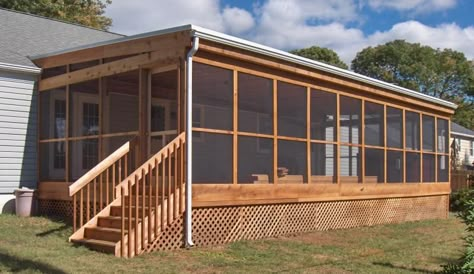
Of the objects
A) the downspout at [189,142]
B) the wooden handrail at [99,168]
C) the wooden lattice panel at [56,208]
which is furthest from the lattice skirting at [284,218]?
the wooden lattice panel at [56,208]

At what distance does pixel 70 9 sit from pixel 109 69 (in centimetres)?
1959

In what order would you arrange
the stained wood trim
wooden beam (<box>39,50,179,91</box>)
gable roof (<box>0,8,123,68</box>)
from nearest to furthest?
wooden beam (<box>39,50,179,91</box>) < the stained wood trim < gable roof (<box>0,8,123,68</box>)

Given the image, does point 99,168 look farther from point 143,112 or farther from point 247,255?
point 247,255

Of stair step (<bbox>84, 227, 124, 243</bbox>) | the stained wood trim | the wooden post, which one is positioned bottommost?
stair step (<bbox>84, 227, 124, 243</bbox>)

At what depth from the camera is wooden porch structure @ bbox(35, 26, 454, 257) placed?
8875 millimetres

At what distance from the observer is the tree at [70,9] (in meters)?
25.8

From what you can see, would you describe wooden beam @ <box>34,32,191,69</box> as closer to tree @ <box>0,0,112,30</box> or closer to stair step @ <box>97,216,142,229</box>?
stair step @ <box>97,216,142,229</box>

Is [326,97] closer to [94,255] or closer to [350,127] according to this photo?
[350,127]

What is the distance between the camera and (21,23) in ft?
48.5

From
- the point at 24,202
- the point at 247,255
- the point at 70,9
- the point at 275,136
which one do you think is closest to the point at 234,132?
the point at 275,136

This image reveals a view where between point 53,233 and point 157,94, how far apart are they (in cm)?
297

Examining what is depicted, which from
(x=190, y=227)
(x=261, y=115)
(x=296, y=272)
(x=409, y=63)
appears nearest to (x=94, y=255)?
(x=190, y=227)

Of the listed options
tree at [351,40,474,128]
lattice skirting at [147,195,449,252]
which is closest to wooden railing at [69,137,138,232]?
lattice skirting at [147,195,449,252]

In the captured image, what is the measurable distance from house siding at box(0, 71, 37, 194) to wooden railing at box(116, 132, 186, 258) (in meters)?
3.99
